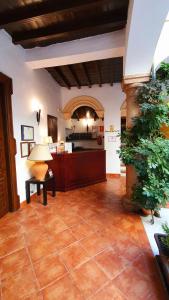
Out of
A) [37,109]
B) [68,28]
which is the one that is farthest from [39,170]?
[68,28]

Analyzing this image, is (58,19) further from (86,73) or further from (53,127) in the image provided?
(53,127)

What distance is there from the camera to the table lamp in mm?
3127

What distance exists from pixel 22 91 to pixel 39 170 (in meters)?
1.66

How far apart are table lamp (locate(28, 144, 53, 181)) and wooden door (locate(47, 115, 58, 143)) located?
145 cm

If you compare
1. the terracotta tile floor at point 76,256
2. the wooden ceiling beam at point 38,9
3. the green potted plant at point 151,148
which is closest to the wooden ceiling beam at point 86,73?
the wooden ceiling beam at point 38,9

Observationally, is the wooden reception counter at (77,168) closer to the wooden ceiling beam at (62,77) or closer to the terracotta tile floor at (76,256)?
the terracotta tile floor at (76,256)

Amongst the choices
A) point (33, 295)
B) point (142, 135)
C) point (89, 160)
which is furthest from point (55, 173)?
point (33, 295)

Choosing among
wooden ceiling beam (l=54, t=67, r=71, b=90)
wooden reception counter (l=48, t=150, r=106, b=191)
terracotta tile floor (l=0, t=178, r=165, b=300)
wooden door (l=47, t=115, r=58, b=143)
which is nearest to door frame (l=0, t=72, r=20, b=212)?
terracotta tile floor (l=0, t=178, r=165, b=300)

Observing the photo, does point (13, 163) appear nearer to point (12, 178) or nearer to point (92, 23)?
point (12, 178)

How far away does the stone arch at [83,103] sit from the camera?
547cm

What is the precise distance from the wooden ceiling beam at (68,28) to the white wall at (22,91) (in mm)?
279

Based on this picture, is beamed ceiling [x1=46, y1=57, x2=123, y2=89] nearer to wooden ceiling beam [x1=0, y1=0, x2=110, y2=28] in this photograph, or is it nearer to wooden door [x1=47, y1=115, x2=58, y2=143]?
wooden door [x1=47, y1=115, x2=58, y2=143]

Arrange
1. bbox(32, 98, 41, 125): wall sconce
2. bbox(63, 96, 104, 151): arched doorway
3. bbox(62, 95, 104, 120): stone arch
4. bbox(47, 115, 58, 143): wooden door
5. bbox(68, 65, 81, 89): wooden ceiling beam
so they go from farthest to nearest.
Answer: bbox(63, 96, 104, 151): arched doorway, bbox(62, 95, 104, 120): stone arch, bbox(47, 115, 58, 143): wooden door, bbox(68, 65, 81, 89): wooden ceiling beam, bbox(32, 98, 41, 125): wall sconce

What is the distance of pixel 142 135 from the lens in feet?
8.37
